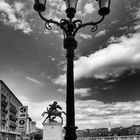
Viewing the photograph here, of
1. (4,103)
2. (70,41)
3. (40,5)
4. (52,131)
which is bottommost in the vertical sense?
(52,131)

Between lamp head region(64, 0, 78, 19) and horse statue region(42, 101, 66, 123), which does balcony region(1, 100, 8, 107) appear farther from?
lamp head region(64, 0, 78, 19)

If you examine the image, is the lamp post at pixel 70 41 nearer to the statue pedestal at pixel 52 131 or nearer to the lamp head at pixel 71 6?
the lamp head at pixel 71 6

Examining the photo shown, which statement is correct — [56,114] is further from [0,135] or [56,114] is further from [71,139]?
[0,135]

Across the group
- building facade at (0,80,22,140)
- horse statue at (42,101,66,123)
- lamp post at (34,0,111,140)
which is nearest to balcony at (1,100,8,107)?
building facade at (0,80,22,140)

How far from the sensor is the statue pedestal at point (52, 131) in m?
23.9

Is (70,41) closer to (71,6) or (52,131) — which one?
(71,6)

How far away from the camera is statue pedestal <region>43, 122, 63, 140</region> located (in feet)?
78.4

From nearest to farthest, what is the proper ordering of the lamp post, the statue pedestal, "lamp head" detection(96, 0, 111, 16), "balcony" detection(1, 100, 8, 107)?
the lamp post < "lamp head" detection(96, 0, 111, 16) < the statue pedestal < "balcony" detection(1, 100, 8, 107)

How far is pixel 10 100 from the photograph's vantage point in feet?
276

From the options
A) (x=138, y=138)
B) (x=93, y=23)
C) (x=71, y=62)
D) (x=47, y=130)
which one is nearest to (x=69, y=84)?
(x=71, y=62)

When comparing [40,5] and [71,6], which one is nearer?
[71,6]

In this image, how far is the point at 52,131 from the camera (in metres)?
24.0

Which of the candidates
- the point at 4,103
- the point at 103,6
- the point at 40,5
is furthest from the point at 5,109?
the point at 103,6

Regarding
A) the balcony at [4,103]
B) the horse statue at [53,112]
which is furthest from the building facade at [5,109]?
the horse statue at [53,112]
